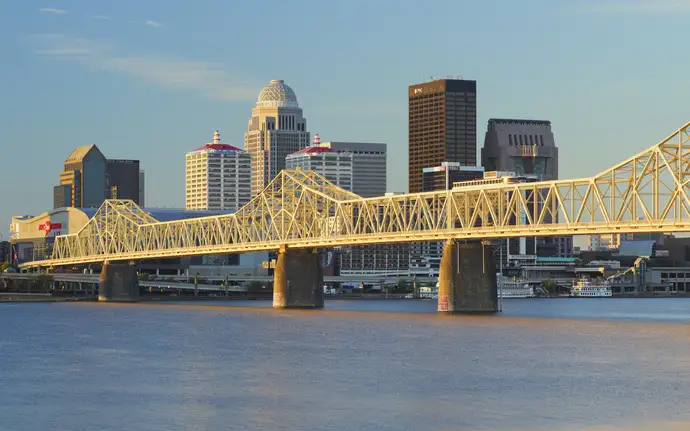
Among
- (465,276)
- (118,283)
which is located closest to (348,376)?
(465,276)

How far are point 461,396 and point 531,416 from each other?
22.2 feet

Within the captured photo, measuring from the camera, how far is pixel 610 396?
63.3m

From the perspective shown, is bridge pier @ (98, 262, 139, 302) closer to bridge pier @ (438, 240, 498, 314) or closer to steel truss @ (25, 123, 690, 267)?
steel truss @ (25, 123, 690, 267)

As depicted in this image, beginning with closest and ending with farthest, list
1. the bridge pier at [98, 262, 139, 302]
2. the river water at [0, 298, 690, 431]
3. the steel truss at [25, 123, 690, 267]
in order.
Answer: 1. the river water at [0, 298, 690, 431]
2. the steel truss at [25, 123, 690, 267]
3. the bridge pier at [98, 262, 139, 302]

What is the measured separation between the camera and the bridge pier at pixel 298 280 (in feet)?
485

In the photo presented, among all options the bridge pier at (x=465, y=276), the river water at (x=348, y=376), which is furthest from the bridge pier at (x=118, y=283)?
the river water at (x=348, y=376)

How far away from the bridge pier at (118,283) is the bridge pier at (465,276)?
211 ft

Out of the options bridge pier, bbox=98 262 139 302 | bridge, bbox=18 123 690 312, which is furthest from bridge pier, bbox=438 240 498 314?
bridge pier, bbox=98 262 139 302

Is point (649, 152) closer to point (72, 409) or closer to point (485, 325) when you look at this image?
point (485, 325)

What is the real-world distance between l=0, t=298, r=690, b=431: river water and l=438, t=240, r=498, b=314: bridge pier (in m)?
11.0

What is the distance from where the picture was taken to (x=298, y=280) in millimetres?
148500

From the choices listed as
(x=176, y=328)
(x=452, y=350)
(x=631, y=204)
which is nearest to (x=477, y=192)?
(x=631, y=204)

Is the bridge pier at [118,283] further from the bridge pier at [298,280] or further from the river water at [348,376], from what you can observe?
the river water at [348,376]

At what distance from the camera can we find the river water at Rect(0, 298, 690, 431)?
57.1 metres
